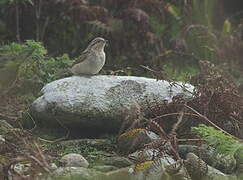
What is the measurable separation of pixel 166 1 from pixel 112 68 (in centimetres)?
218

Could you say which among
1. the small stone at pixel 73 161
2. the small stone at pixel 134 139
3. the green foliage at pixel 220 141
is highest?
the green foliage at pixel 220 141

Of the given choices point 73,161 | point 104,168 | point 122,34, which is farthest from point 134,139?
point 122,34

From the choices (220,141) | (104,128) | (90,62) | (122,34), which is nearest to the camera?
(220,141)

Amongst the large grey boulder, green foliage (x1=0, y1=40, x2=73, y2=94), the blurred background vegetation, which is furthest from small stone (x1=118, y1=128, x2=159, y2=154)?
the blurred background vegetation

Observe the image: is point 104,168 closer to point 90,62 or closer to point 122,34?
point 90,62

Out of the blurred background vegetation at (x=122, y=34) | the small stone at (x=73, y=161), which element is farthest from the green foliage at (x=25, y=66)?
the small stone at (x=73, y=161)

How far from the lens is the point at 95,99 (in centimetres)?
755

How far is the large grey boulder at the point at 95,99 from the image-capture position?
7490 millimetres

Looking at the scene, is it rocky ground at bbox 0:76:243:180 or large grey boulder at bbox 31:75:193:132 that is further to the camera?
large grey boulder at bbox 31:75:193:132

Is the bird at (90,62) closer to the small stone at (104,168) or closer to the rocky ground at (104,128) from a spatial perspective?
the rocky ground at (104,128)

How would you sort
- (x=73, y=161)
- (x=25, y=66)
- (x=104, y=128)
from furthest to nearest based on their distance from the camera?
1. (x=25, y=66)
2. (x=104, y=128)
3. (x=73, y=161)

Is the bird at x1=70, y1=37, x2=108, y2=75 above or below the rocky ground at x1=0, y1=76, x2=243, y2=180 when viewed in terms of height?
above

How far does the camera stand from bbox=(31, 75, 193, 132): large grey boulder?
24.6 feet

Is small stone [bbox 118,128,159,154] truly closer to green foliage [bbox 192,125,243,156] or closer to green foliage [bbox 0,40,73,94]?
green foliage [bbox 192,125,243,156]
